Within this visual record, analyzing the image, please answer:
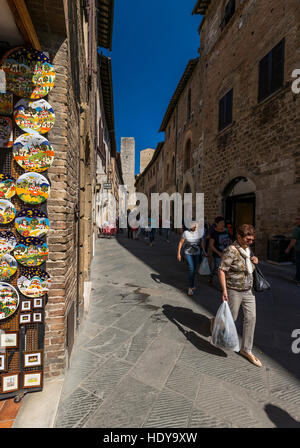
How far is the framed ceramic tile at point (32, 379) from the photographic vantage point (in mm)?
1849

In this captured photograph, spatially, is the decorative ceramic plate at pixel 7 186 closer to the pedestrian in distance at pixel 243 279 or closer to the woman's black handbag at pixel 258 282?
the pedestrian in distance at pixel 243 279

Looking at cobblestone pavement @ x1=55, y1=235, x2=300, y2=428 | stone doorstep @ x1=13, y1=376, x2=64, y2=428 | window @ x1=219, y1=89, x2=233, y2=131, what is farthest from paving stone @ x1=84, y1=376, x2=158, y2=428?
window @ x1=219, y1=89, x2=233, y2=131

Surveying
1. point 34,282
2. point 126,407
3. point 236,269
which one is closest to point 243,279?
point 236,269

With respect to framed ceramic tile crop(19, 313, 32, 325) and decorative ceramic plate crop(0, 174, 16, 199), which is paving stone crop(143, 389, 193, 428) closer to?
framed ceramic tile crop(19, 313, 32, 325)

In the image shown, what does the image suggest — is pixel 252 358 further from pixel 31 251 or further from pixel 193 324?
pixel 31 251

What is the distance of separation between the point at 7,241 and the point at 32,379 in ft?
4.03

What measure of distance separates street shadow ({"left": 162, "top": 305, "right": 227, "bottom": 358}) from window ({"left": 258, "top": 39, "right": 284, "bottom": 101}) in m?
7.49

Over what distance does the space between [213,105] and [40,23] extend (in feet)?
34.6

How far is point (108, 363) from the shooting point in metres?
2.24

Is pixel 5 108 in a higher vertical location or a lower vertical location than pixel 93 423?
higher

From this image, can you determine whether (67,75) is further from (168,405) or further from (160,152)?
(160,152)

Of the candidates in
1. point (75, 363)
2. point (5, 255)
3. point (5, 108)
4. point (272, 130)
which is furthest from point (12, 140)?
point (272, 130)

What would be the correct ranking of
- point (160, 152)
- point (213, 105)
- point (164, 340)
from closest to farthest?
point (164, 340) < point (213, 105) < point (160, 152)

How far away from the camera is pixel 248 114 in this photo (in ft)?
26.7
